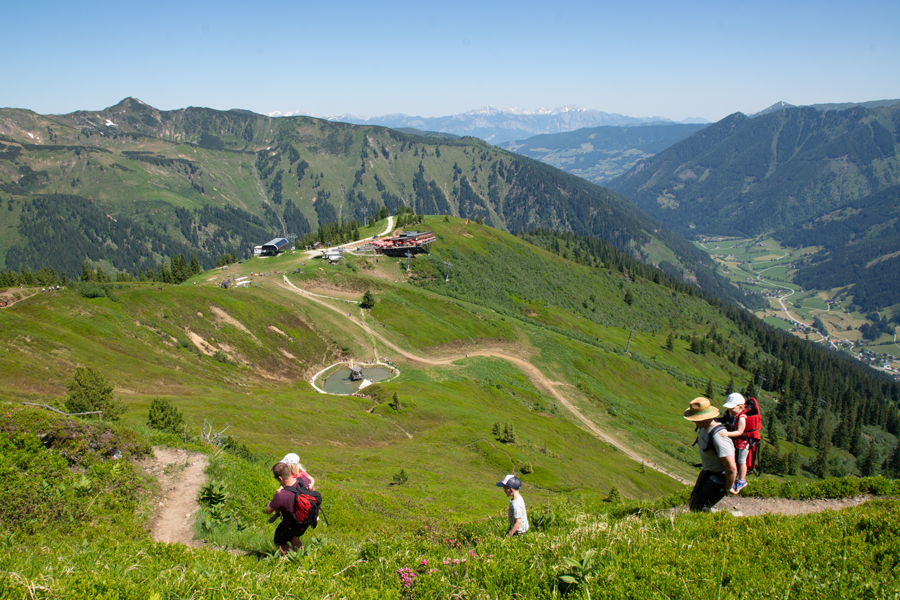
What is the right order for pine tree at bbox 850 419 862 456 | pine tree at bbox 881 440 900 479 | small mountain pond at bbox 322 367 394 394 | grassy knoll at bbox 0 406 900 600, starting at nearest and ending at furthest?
1. grassy knoll at bbox 0 406 900 600
2. small mountain pond at bbox 322 367 394 394
3. pine tree at bbox 881 440 900 479
4. pine tree at bbox 850 419 862 456

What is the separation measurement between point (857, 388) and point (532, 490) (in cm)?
23355

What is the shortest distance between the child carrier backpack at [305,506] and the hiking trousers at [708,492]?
9816 mm

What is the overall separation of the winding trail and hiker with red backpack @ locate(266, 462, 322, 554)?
6796 centimetres

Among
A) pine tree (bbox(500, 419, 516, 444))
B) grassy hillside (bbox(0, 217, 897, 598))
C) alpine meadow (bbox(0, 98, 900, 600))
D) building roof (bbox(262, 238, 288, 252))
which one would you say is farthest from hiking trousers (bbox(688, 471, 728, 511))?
building roof (bbox(262, 238, 288, 252))

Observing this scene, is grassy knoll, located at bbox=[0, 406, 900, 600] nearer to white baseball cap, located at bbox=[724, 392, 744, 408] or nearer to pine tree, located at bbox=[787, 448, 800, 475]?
white baseball cap, located at bbox=[724, 392, 744, 408]

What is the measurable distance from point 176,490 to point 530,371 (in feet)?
259

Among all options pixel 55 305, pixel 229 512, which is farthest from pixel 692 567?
pixel 55 305

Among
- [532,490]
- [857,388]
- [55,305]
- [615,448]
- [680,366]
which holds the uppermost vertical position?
[55,305]

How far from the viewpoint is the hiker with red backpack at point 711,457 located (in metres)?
10.9

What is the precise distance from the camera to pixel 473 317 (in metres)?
104

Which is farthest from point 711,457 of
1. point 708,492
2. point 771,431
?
point 771,431

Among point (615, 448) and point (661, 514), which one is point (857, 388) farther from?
point (661, 514)

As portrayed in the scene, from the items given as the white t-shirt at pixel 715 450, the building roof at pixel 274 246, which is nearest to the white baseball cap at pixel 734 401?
the white t-shirt at pixel 715 450

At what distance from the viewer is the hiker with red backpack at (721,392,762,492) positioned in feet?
36.8
